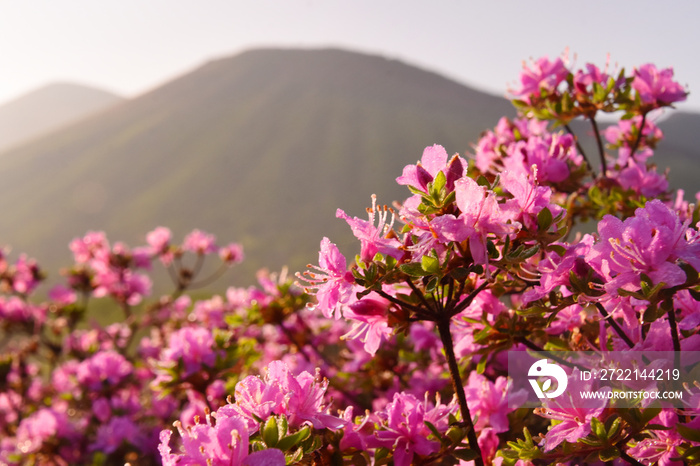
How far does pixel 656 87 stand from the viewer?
98.8 inches

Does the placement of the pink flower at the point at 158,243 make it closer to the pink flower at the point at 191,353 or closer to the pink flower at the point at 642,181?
the pink flower at the point at 191,353

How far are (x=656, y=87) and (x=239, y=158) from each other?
42.7m

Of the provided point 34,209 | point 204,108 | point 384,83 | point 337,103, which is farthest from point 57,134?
point 384,83

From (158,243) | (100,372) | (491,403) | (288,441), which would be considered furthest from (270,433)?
(158,243)

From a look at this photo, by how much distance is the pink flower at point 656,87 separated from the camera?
2.48 meters

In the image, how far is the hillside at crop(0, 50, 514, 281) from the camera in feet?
100

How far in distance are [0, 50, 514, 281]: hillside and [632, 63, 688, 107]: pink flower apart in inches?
593

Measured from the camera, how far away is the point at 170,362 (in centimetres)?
235

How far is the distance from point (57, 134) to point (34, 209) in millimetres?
22700

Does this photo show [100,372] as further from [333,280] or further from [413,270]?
[413,270]

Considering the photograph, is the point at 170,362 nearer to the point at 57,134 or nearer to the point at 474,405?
the point at 474,405

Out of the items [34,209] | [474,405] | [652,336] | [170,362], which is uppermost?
[652,336]

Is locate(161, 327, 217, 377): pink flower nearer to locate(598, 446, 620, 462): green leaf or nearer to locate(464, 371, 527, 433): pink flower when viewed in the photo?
locate(464, 371, 527, 433): pink flower

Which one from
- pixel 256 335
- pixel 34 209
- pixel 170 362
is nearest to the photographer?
pixel 170 362
